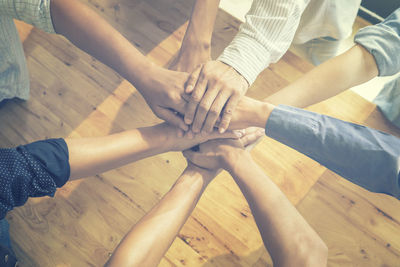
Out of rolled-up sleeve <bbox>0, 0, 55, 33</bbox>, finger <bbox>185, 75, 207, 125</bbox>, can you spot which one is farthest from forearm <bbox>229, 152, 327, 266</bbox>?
rolled-up sleeve <bbox>0, 0, 55, 33</bbox>

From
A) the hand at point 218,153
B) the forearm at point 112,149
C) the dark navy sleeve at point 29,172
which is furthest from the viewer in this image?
the hand at point 218,153

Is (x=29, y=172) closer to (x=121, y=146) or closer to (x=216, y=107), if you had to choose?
(x=121, y=146)

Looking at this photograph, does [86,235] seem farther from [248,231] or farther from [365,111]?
[365,111]

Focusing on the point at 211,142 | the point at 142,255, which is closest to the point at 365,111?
the point at 211,142

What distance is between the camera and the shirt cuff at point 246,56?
875 millimetres

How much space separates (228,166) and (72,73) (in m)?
0.68

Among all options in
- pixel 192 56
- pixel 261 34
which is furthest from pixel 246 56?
pixel 192 56

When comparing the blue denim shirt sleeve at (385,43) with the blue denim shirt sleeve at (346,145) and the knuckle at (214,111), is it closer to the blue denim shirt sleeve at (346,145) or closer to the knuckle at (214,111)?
the blue denim shirt sleeve at (346,145)

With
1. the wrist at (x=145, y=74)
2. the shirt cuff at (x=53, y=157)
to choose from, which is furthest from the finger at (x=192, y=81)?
the shirt cuff at (x=53, y=157)

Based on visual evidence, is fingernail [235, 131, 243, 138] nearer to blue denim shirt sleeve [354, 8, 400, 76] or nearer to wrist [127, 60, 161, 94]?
wrist [127, 60, 161, 94]

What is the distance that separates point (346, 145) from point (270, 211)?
0.25 meters

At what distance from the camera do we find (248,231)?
927mm

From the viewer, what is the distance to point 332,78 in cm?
Answer: 92

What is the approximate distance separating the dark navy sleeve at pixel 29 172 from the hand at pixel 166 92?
292mm
